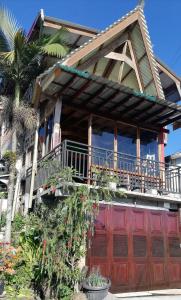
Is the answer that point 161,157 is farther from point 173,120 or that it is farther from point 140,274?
point 140,274

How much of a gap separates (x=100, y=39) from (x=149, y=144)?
4319 millimetres

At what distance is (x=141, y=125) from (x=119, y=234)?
4.73 meters

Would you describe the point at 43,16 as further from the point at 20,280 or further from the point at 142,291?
the point at 142,291

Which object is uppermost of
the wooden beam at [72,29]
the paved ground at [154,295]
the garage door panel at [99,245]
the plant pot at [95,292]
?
the wooden beam at [72,29]

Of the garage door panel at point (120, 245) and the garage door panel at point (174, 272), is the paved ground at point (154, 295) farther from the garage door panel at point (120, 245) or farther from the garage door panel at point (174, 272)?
the garage door panel at point (120, 245)

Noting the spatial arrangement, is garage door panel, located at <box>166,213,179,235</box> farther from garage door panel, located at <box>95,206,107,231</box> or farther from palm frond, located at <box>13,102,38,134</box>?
palm frond, located at <box>13,102,38,134</box>

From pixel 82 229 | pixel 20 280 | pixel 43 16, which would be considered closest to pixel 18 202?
pixel 20 280

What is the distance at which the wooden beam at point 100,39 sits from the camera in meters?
11.3

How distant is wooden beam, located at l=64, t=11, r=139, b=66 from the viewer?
1131 cm

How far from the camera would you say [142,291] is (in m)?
10.2

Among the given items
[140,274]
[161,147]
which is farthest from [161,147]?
[140,274]

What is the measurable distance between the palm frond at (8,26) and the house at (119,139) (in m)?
1.69

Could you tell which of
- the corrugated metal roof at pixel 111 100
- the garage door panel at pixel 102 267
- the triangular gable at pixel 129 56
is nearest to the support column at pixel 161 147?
the corrugated metal roof at pixel 111 100

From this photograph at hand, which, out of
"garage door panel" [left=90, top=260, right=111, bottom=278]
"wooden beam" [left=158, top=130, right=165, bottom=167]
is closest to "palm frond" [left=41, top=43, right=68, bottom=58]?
"wooden beam" [left=158, top=130, right=165, bottom=167]
